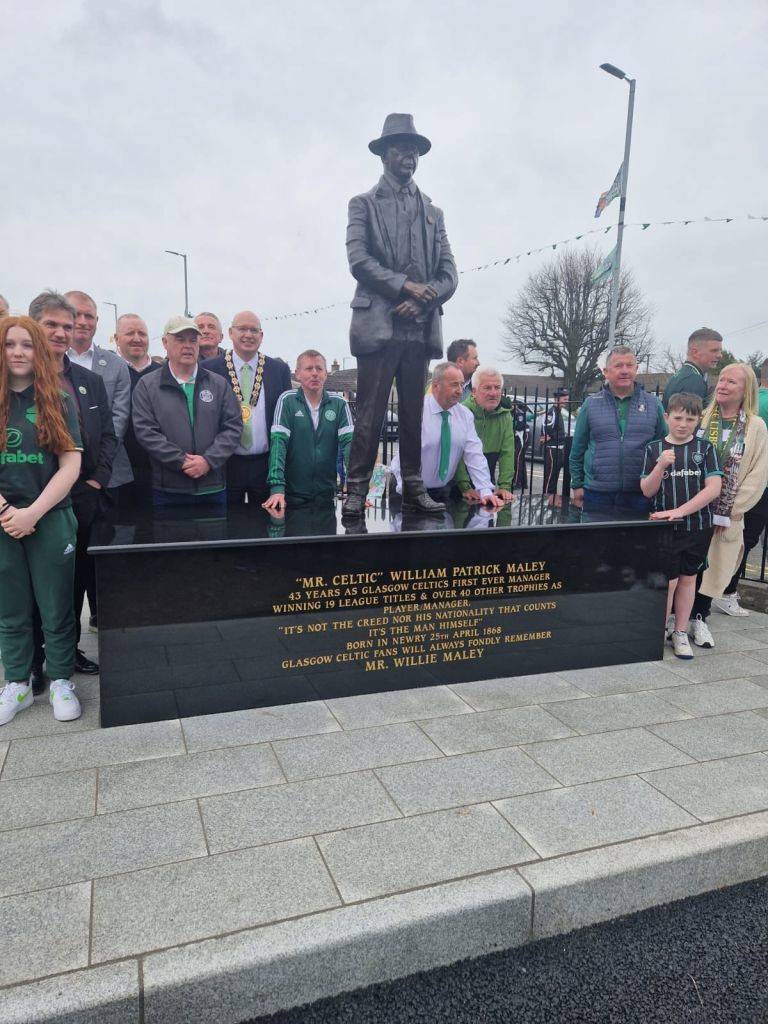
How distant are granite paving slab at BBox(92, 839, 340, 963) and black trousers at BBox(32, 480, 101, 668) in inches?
68.5

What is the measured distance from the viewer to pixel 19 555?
11.1 ft

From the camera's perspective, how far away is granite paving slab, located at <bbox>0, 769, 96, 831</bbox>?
2.58m

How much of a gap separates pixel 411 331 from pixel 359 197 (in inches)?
36.0

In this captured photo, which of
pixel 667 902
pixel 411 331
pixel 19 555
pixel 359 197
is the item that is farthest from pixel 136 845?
pixel 359 197

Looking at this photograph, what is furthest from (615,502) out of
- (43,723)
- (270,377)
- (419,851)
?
(43,723)

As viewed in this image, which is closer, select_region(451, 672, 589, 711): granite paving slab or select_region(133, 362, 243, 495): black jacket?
select_region(451, 672, 589, 711): granite paving slab

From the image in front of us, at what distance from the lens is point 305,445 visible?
4574mm

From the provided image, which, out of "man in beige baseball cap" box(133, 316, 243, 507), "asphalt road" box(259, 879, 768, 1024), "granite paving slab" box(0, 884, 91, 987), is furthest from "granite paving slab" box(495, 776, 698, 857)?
"man in beige baseball cap" box(133, 316, 243, 507)

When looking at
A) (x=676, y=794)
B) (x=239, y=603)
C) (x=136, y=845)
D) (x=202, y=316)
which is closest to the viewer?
(x=136, y=845)

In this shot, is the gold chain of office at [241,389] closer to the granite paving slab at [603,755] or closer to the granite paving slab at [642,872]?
the granite paving slab at [603,755]

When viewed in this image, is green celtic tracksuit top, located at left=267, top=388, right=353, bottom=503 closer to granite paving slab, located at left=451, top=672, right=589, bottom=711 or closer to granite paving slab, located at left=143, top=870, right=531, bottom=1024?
granite paving slab, located at left=451, top=672, right=589, bottom=711

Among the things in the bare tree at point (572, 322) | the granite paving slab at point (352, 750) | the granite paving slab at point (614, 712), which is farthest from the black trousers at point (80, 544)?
the bare tree at point (572, 322)

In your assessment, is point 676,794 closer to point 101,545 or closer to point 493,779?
point 493,779

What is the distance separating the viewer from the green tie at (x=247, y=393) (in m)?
4.75
